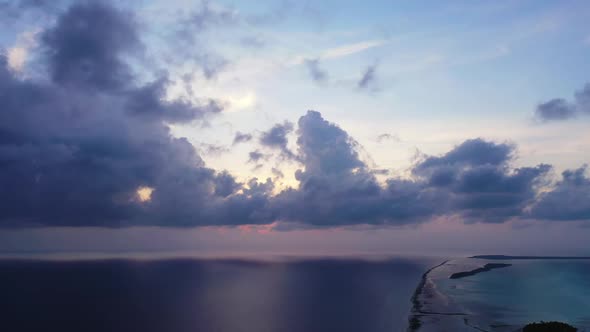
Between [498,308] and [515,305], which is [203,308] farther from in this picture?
[515,305]

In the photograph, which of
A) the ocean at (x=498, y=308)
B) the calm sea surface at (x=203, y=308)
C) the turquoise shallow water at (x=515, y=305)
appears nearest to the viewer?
the calm sea surface at (x=203, y=308)

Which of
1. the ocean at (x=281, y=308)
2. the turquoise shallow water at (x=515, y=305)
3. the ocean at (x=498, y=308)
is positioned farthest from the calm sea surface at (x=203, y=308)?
the turquoise shallow water at (x=515, y=305)

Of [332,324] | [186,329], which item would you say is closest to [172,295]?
[186,329]

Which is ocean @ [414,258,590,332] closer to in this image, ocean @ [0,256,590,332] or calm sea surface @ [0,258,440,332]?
ocean @ [0,256,590,332]

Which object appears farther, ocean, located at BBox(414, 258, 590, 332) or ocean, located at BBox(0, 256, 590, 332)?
ocean, located at BBox(414, 258, 590, 332)

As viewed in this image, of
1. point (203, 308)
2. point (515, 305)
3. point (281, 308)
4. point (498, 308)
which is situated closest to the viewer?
point (281, 308)

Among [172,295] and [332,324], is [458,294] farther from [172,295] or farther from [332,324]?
[172,295]

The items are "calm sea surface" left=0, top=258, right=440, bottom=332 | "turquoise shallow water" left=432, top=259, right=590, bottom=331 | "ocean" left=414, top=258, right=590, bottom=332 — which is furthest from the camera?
"turquoise shallow water" left=432, top=259, right=590, bottom=331

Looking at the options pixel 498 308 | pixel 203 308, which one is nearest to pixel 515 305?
pixel 498 308

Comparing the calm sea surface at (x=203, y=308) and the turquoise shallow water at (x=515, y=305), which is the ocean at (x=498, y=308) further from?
the calm sea surface at (x=203, y=308)

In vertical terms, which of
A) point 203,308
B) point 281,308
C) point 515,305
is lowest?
point 515,305

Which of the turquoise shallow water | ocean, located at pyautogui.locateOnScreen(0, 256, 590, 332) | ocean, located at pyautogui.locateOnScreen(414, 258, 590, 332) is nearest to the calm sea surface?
ocean, located at pyautogui.locateOnScreen(0, 256, 590, 332)
